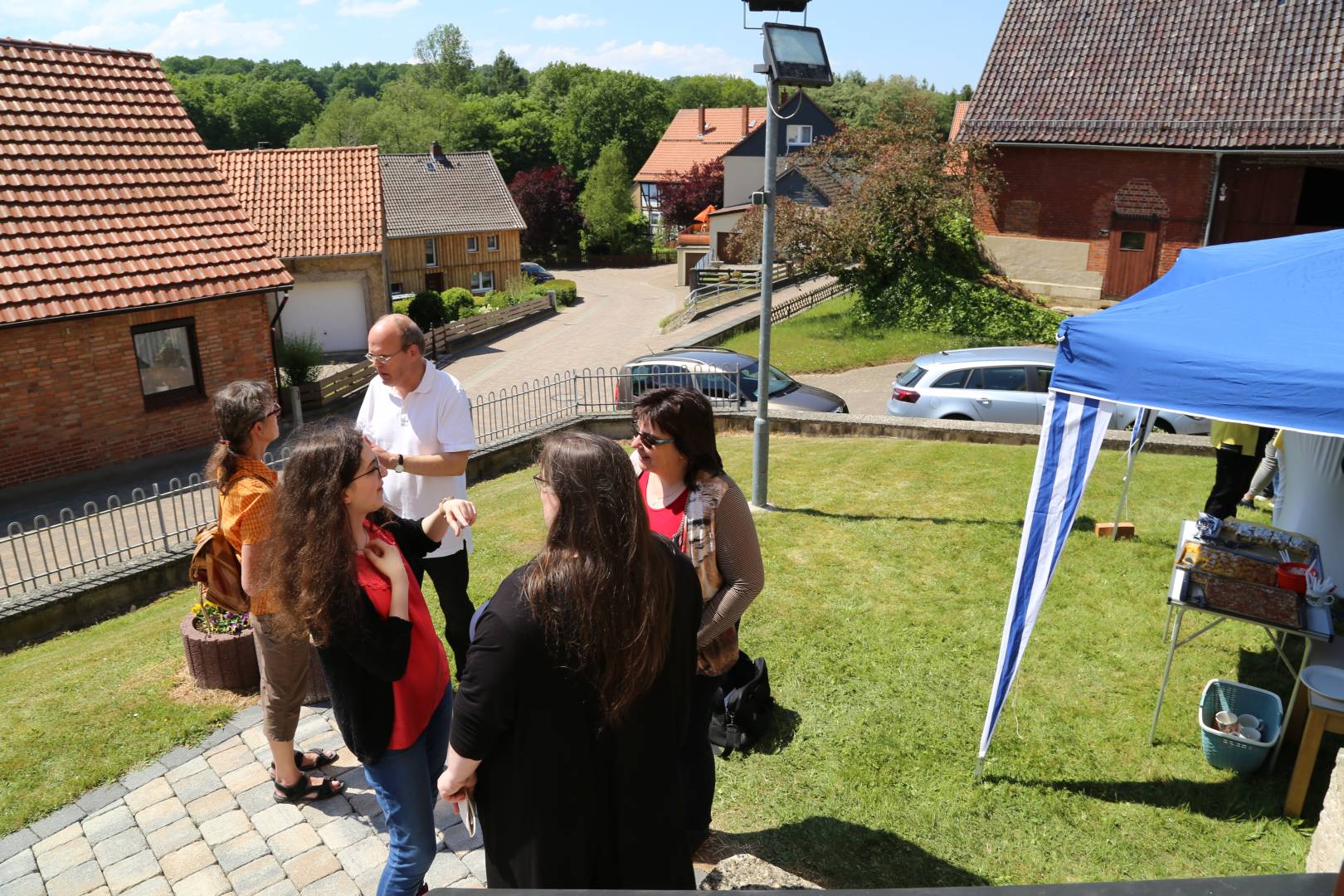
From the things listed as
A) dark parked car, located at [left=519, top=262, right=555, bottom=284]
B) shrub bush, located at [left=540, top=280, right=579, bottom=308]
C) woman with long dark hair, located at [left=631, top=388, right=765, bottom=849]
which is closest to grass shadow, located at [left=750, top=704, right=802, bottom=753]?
woman with long dark hair, located at [left=631, top=388, right=765, bottom=849]

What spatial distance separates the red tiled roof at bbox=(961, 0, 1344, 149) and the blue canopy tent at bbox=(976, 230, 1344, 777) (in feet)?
61.2

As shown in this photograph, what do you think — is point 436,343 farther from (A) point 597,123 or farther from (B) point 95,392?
(A) point 597,123

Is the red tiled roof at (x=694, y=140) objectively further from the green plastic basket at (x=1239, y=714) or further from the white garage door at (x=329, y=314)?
the green plastic basket at (x=1239, y=714)

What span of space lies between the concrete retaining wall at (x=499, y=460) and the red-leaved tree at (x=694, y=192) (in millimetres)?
50746

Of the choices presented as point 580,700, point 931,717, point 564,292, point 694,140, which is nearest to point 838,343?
point 931,717

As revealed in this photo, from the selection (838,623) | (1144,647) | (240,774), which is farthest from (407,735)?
(1144,647)

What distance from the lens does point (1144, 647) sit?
19.1ft

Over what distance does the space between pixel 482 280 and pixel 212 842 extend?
46331 millimetres

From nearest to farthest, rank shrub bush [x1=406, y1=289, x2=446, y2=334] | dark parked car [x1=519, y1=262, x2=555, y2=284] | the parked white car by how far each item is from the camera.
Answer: the parked white car < shrub bush [x1=406, y1=289, x2=446, y2=334] < dark parked car [x1=519, y1=262, x2=555, y2=284]

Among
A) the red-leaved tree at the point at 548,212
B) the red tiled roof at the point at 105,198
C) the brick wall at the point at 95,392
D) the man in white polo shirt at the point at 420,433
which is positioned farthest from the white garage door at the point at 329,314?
the red-leaved tree at the point at 548,212

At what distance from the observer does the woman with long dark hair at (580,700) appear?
2.37m

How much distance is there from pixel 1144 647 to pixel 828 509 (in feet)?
10.6

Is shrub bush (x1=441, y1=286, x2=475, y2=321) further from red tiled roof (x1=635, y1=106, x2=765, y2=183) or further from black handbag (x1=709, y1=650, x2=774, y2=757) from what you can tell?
red tiled roof (x1=635, y1=106, x2=765, y2=183)

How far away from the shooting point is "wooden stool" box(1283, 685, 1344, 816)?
421cm
